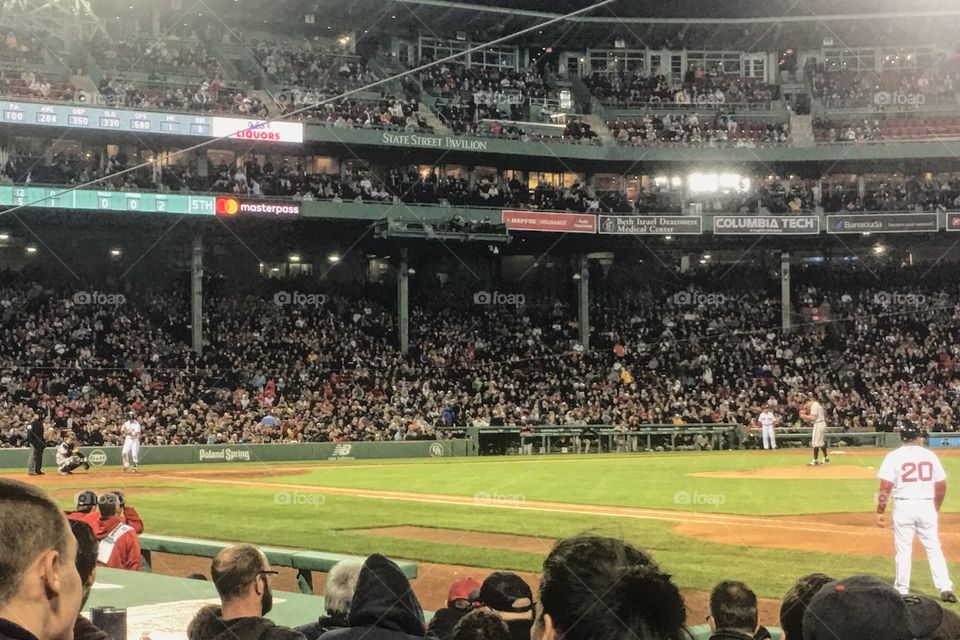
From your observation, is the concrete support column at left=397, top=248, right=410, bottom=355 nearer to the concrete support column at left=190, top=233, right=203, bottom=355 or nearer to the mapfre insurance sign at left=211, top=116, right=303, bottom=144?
the mapfre insurance sign at left=211, top=116, right=303, bottom=144

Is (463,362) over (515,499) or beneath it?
over

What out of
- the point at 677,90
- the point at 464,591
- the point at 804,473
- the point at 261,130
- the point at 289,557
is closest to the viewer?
the point at 464,591

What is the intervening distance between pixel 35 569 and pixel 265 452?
32.3 meters

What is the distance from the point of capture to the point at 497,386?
41281mm

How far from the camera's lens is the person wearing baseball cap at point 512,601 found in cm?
488

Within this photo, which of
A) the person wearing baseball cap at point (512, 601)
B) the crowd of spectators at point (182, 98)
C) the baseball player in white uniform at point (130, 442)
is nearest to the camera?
the person wearing baseball cap at point (512, 601)

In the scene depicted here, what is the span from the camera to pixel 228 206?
39000 millimetres

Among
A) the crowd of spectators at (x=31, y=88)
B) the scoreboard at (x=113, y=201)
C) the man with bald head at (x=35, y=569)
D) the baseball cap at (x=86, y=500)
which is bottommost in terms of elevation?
the baseball cap at (x=86, y=500)

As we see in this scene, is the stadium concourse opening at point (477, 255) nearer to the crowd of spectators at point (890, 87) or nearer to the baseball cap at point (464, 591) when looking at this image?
the crowd of spectators at point (890, 87)

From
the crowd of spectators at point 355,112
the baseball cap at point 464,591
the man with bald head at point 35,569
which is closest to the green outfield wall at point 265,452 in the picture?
the crowd of spectators at point 355,112

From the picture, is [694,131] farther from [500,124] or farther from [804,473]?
[804,473]

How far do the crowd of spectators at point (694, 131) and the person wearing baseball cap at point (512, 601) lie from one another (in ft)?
147

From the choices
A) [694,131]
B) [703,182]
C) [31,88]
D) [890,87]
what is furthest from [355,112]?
[890,87]

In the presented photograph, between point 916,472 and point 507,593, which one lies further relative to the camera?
point 916,472
